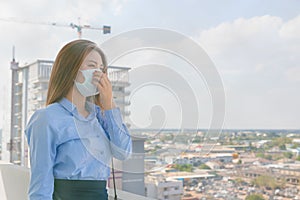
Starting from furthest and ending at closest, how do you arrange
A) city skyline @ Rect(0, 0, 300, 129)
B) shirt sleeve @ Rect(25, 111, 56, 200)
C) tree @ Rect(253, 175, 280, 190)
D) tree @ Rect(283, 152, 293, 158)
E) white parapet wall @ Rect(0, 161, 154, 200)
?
1. city skyline @ Rect(0, 0, 300, 129)
2. tree @ Rect(253, 175, 280, 190)
3. tree @ Rect(283, 152, 293, 158)
4. white parapet wall @ Rect(0, 161, 154, 200)
5. shirt sleeve @ Rect(25, 111, 56, 200)

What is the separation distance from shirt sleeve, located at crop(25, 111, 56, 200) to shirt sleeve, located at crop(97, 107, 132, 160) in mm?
136

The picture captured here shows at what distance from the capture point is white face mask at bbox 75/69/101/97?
88 centimetres

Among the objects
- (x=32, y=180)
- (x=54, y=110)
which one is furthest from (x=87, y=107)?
(x=32, y=180)

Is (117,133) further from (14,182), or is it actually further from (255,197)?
(255,197)

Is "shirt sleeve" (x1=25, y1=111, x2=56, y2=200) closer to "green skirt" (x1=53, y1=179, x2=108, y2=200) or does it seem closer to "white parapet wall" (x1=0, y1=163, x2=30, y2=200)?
"green skirt" (x1=53, y1=179, x2=108, y2=200)

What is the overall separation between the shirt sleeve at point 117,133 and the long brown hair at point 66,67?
6cm

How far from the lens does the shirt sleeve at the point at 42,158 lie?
A: 2.70ft

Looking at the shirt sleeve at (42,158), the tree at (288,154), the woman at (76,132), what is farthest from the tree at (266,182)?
the shirt sleeve at (42,158)

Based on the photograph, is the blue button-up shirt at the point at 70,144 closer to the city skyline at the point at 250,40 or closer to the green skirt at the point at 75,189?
the green skirt at the point at 75,189

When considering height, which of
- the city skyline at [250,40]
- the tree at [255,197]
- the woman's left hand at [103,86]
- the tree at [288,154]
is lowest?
the tree at [255,197]

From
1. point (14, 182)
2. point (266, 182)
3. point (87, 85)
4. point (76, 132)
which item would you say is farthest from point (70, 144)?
point (266, 182)

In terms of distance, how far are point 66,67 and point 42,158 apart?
0.77 ft

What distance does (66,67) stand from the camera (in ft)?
2.99

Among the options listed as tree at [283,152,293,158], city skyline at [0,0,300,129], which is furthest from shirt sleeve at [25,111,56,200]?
city skyline at [0,0,300,129]
